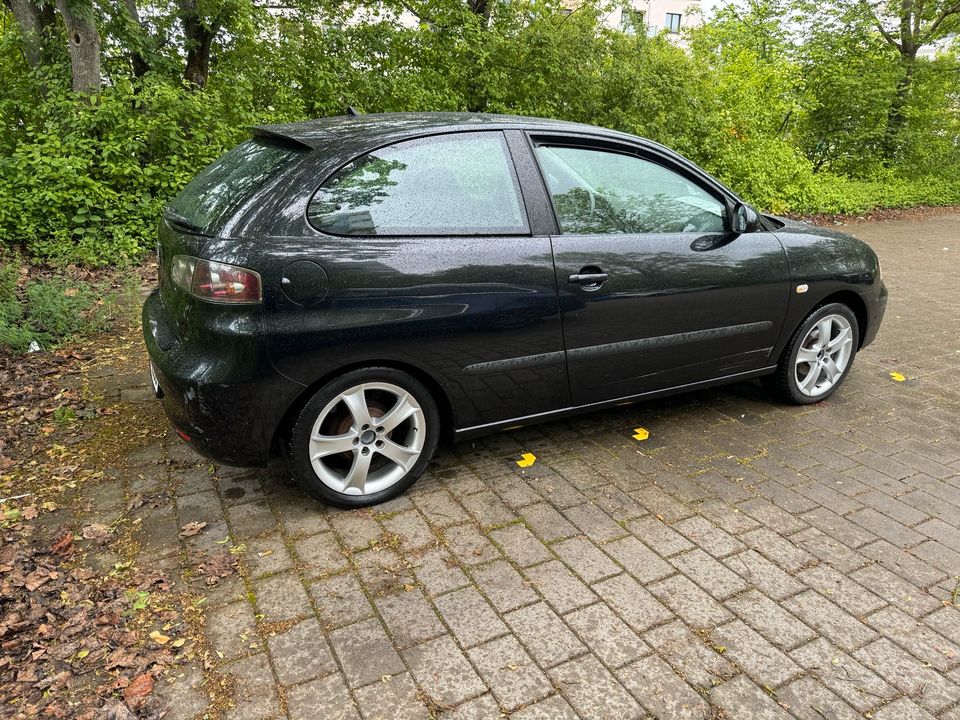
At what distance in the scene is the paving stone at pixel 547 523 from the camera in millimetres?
3090

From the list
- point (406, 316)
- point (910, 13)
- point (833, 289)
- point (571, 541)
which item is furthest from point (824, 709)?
point (910, 13)

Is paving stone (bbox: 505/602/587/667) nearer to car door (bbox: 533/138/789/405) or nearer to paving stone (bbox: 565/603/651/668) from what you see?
paving stone (bbox: 565/603/651/668)

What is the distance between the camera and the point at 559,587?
275cm

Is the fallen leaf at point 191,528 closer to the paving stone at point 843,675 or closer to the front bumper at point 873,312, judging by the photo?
the paving stone at point 843,675

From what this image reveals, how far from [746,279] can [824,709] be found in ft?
7.84

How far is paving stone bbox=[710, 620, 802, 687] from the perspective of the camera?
2346 mm

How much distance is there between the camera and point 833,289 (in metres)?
4.35

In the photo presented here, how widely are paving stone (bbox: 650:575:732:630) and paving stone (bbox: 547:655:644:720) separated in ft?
1.45

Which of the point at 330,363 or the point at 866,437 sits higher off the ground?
the point at 330,363

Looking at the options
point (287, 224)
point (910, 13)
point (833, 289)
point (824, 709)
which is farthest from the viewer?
point (910, 13)

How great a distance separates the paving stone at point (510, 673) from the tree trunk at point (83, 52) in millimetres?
7679

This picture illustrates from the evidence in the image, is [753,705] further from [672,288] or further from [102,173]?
[102,173]

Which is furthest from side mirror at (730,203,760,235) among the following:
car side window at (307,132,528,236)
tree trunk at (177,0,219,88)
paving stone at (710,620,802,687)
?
tree trunk at (177,0,219,88)

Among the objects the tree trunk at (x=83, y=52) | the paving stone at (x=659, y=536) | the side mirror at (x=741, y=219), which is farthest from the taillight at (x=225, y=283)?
the tree trunk at (x=83, y=52)
